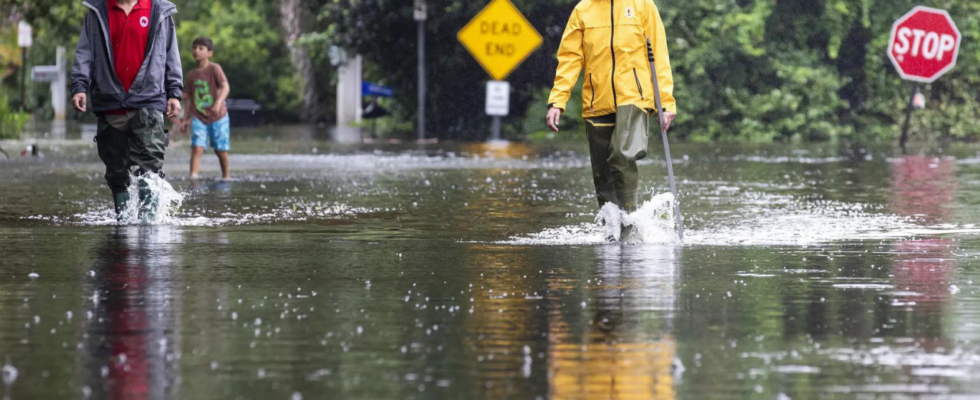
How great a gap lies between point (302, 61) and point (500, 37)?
889 inches

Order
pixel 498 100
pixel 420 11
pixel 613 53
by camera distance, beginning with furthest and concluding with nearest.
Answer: pixel 498 100 < pixel 420 11 < pixel 613 53

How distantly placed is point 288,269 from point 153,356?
3057 millimetres

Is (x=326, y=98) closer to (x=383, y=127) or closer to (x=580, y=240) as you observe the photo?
(x=383, y=127)

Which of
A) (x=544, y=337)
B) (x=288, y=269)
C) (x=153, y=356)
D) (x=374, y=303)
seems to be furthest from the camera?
(x=288, y=269)

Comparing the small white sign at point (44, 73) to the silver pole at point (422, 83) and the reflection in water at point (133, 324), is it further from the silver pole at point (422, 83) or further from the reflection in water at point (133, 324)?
the reflection in water at point (133, 324)

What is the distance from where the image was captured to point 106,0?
1183cm

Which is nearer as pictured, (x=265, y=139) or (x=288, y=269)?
(x=288, y=269)

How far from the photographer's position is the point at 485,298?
8.33 metres

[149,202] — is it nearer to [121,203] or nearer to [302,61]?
[121,203]

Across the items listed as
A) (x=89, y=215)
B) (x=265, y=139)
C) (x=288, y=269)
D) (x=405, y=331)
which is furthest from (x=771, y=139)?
(x=405, y=331)

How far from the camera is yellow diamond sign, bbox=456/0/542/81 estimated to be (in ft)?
103

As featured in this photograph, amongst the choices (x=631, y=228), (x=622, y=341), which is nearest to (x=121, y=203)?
(x=631, y=228)

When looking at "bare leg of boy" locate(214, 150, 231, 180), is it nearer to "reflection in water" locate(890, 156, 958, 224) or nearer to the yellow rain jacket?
"reflection in water" locate(890, 156, 958, 224)

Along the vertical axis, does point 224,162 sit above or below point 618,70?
below
